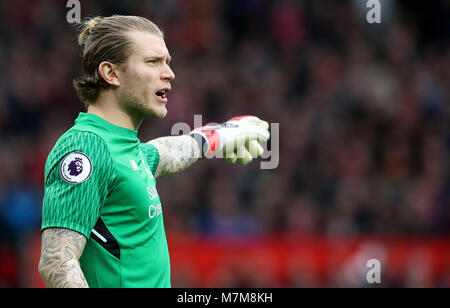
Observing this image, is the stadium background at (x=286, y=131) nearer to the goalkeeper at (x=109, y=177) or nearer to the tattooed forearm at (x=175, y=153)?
the tattooed forearm at (x=175, y=153)

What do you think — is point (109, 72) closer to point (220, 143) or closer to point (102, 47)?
point (102, 47)

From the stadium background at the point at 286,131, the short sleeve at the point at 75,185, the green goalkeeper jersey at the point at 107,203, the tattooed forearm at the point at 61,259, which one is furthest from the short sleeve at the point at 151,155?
the stadium background at the point at 286,131

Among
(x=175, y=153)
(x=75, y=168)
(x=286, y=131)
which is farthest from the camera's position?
(x=286, y=131)

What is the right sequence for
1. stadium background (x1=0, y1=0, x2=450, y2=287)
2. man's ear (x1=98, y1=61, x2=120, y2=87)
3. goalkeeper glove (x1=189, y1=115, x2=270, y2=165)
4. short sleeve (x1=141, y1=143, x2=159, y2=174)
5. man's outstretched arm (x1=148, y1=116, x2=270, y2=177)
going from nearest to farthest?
man's ear (x1=98, y1=61, x2=120, y2=87), short sleeve (x1=141, y1=143, x2=159, y2=174), man's outstretched arm (x1=148, y1=116, x2=270, y2=177), goalkeeper glove (x1=189, y1=115, x2=270, y2=165), stadium background (x1=0, y1=0, x2=450, y2=287)

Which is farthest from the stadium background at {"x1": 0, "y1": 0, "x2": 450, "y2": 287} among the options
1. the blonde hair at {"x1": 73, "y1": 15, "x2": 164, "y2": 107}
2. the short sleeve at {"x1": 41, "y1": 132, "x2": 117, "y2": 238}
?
the short sleeve at {"x1": 41, "y1": 132, "x2": 117, "y2": 238}

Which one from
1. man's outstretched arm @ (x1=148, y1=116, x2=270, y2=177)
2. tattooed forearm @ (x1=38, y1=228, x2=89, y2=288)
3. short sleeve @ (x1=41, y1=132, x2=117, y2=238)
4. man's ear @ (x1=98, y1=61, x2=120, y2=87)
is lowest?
tattooed forearm @ (x1=38, y1=228, x2=89, y2=288)

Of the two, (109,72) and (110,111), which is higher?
(109,72)

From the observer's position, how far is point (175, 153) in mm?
3803

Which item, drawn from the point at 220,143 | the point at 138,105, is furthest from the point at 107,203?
the point at 220,143

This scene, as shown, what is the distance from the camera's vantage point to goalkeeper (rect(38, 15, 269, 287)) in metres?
2.70

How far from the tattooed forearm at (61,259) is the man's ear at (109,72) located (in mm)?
739

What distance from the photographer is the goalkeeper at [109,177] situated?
270 cm

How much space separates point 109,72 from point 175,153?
0.81m

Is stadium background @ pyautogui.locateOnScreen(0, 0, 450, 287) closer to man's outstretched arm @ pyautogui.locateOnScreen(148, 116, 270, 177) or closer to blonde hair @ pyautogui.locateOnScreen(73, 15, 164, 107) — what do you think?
man's outstretched arm @ pyautogui.locateOnScreen(148, 116, 270, 177)
